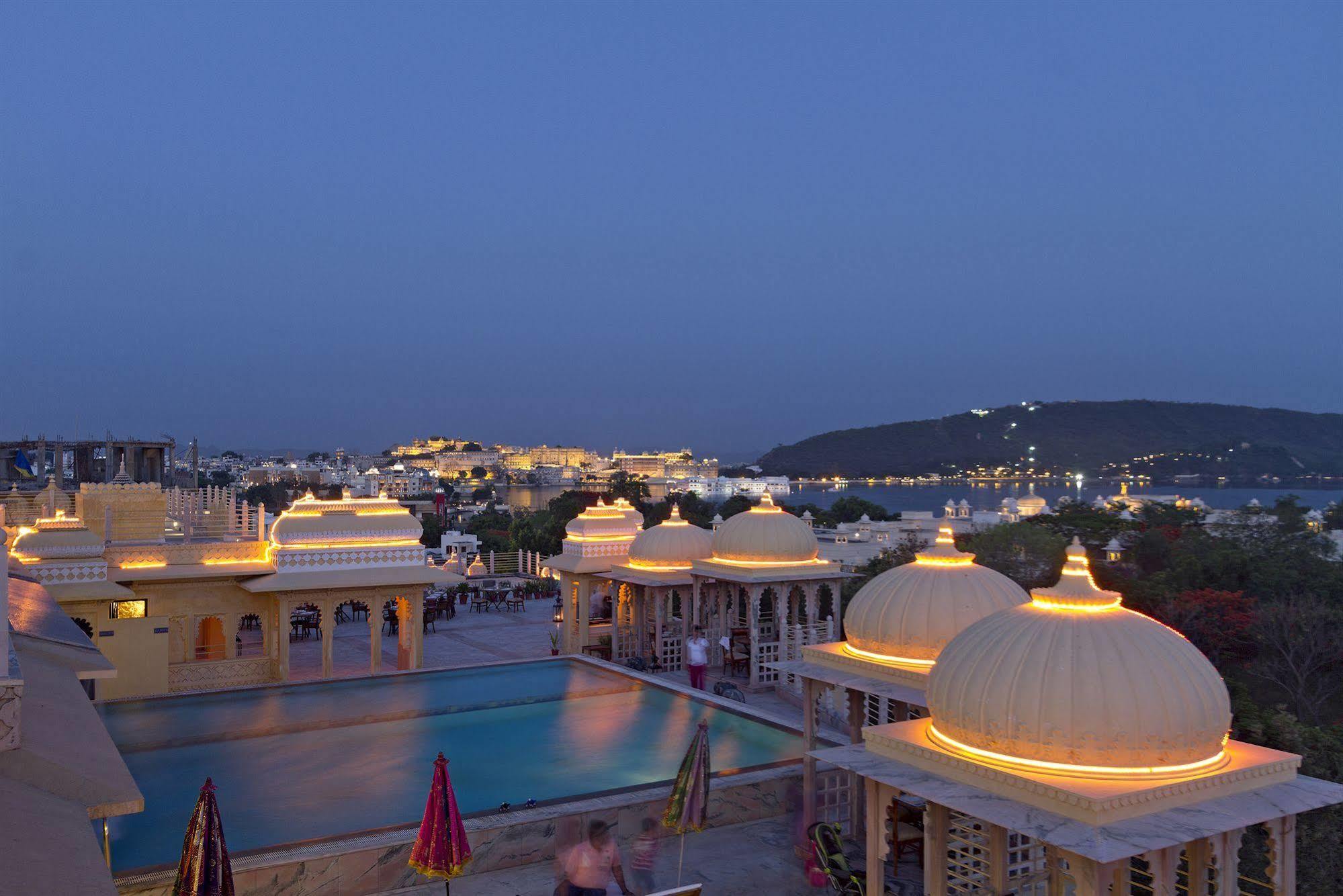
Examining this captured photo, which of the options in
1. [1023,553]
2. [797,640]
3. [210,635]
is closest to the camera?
[797,640]

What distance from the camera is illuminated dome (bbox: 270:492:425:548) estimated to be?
16.0 m

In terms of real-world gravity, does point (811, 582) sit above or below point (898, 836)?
above

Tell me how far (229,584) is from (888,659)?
1162 cm

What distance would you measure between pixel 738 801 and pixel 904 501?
164 meters

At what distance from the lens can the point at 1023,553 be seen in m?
30.5

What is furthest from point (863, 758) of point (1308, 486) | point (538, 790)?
point (1308, 486)

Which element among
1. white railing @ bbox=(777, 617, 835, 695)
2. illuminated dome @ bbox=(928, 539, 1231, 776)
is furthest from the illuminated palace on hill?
illuminated dome @ bbox=(928, 539, 1231, 776)

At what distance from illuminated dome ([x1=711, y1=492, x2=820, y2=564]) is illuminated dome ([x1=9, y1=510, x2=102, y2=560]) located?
949 cm

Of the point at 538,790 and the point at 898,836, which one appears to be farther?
the point at 538,790

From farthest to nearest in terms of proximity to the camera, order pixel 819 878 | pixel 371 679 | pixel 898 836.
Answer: pixel 371 679
pixel 898 836
pixel 819 878

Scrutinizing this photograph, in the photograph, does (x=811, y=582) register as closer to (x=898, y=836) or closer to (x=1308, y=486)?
(x=898, y=836)

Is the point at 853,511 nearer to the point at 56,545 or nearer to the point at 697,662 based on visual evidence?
the point at 697,662

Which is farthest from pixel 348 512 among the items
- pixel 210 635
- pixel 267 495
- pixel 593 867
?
pixel 267 495

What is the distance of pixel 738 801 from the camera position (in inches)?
375
